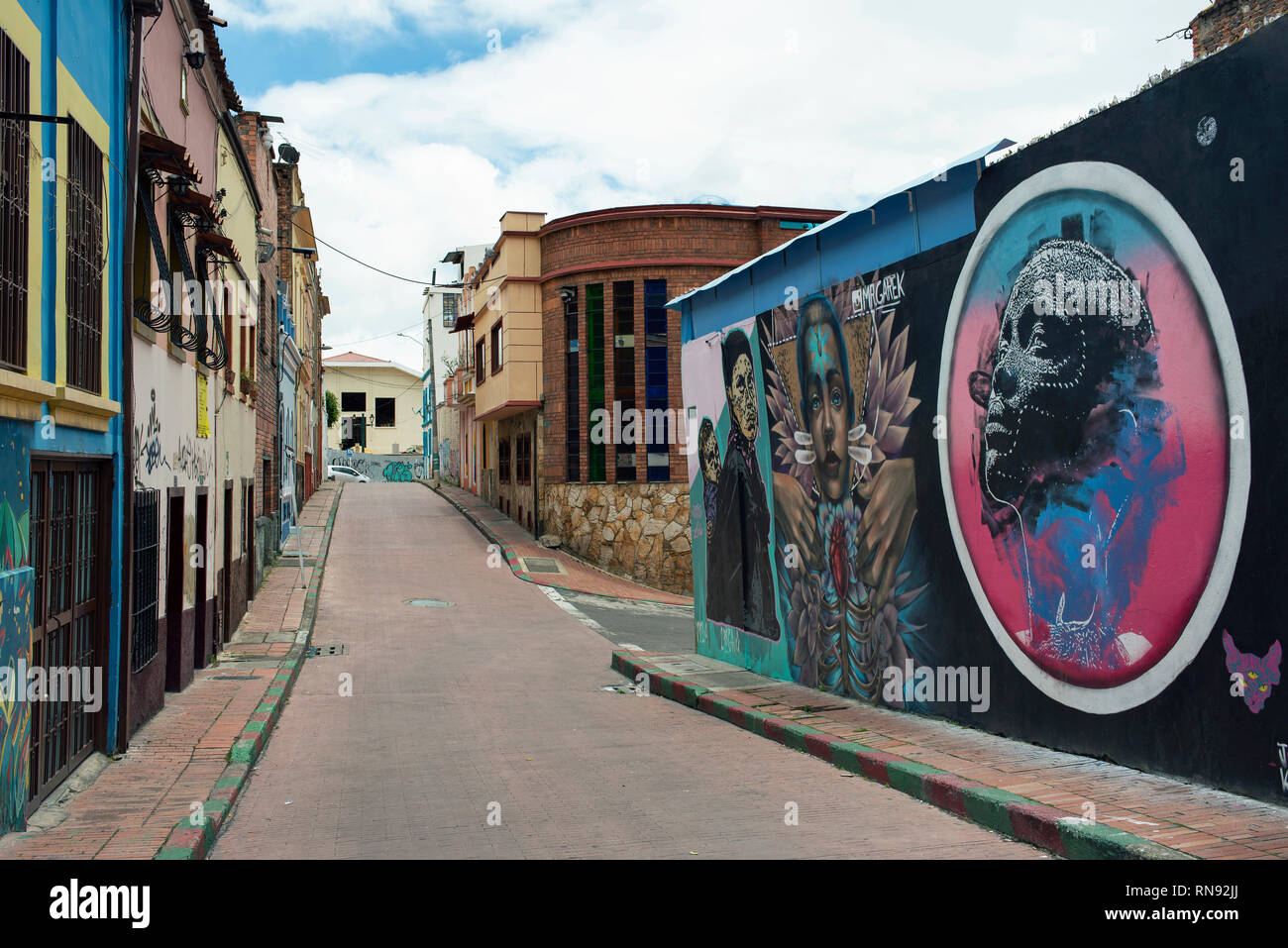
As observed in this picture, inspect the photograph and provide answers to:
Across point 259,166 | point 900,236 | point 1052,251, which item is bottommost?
point 1052,251

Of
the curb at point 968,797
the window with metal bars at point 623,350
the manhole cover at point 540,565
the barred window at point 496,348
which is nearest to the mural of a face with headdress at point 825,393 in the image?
the curb at point 968,797

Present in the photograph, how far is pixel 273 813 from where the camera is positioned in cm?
696

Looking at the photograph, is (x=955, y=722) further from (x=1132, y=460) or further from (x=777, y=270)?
(x=777, y=270)

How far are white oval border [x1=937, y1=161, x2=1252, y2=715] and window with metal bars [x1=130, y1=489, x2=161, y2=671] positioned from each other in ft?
21.8

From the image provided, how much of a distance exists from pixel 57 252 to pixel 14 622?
2424 mm

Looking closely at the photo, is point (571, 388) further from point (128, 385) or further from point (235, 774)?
point (235, 774)

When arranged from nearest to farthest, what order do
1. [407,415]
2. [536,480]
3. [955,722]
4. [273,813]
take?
[273,813], [955,722], [536,480], [407,415]

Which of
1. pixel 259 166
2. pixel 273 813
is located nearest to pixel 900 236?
pixel 273 813

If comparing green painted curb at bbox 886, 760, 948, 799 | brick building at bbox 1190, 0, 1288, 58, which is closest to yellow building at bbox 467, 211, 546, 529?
brick building at bbox 1190, 0, 1288, 58

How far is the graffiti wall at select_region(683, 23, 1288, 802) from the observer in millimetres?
5648

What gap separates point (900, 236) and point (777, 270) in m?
2.47

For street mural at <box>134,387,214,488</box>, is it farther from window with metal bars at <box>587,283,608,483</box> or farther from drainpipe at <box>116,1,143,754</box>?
window with metal bars at <box>587,283,608,483</box>

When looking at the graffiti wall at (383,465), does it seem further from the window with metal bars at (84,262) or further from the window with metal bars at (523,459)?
the window with metal bars at (84,262)

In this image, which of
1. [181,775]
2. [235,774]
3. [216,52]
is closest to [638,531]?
[216,52]
